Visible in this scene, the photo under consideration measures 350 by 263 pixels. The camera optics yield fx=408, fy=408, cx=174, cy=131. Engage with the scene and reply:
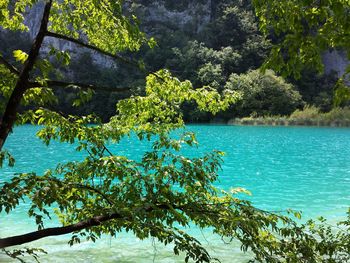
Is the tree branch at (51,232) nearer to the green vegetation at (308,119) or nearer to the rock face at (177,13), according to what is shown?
the green vegetation at (308,119)

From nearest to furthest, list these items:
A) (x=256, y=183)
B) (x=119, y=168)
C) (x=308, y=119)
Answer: (x=119, y=168) → (x=256, y=183) → (x=308, y=119)

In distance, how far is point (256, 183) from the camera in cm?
1448

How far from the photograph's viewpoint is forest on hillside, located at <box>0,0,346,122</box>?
55.0 m

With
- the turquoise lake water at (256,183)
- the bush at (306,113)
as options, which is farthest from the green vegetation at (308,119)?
the turquoise lake water at (256,183)

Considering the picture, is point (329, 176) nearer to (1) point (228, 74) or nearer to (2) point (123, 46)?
(2) point (123, 46)

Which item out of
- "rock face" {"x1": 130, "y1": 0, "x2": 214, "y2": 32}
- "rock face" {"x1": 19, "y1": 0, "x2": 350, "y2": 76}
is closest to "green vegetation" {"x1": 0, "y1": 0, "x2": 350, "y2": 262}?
"rock face" {"x1": 19, "y1": 0, "x2": 350, "y2": 76}

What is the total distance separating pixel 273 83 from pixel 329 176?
40.5m

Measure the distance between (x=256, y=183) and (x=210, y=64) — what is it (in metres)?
47.4

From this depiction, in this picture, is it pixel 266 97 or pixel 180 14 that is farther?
pixel 180 14

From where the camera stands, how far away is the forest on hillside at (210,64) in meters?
55.0

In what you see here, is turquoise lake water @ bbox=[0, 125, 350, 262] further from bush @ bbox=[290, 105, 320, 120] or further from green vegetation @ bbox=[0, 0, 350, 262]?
bush @ bbox=[290, 105, 320, 120]

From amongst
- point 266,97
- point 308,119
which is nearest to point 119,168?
point 308,119

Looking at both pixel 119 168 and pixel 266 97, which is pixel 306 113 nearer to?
pixel 266 97

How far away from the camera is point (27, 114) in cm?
318
